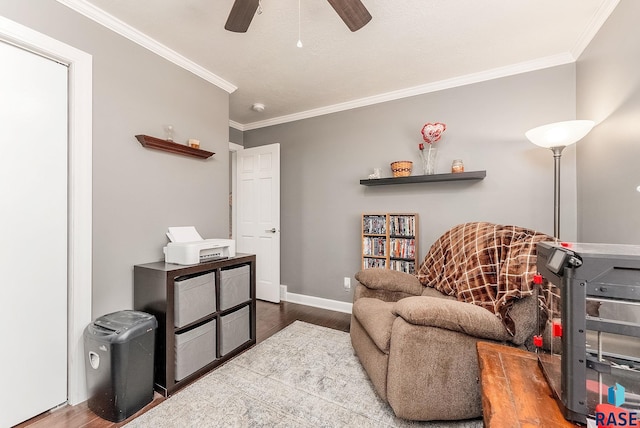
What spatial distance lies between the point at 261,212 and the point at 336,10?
2525 mm

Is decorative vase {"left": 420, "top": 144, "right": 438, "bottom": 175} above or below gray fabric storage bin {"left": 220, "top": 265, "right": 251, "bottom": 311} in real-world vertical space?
above

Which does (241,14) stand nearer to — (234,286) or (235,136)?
(234,286)

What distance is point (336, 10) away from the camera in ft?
4.44

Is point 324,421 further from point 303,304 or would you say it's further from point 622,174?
point 622,174

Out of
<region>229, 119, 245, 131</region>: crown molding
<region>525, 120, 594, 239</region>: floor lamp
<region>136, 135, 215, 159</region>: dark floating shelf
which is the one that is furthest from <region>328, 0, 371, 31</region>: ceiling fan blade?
<region>229, 119, 245, 131</region>: crown molding

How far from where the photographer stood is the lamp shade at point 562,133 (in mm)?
1747

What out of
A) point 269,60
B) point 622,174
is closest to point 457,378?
point 622,174

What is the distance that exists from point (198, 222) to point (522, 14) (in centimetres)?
295

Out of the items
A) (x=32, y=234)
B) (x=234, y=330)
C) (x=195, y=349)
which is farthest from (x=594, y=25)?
(x=32, y=234)

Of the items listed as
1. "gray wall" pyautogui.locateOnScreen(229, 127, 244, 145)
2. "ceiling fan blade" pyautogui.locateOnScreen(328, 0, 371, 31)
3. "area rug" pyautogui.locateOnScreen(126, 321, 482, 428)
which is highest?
"gray wall" pyautogui.locateOnScreen(229, 127, 244, 145)

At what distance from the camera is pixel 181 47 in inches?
84.6

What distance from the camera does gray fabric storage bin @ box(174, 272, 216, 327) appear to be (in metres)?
1.77

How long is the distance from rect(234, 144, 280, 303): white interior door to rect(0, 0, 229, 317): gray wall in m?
0.98

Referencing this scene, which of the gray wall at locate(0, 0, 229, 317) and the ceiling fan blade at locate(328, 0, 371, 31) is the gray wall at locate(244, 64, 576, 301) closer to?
the gray wall at locate(0, 0, 229, 317)
